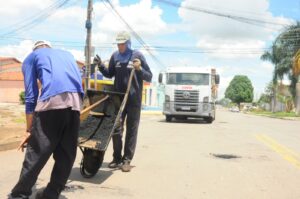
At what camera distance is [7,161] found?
7695mm

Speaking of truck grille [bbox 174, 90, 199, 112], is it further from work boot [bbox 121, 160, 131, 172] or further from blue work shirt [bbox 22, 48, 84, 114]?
blue work shirt [bbox 22, 48, 84, 114]

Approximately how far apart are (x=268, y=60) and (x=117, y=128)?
49.6m

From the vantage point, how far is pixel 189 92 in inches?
871

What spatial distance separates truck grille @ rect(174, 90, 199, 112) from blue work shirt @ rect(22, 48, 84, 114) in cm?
1767

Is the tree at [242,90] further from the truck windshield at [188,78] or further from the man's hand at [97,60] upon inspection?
the man's hand at [97,60]

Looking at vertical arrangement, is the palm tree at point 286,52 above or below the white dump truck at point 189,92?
above

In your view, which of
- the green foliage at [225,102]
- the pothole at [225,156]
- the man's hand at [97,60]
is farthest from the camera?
the green foliage at [225,102]

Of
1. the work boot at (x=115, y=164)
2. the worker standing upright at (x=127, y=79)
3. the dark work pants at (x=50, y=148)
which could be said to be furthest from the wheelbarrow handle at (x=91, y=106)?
the work boot at (x=115, y=164)

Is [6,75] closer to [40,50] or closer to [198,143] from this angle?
[198,143]

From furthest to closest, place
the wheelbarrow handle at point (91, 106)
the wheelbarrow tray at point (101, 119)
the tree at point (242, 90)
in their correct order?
the tree at point (242, 90) < the wheelbarrow tray at point (101, 119) < the wheelbarrow handle at point (91, 106)

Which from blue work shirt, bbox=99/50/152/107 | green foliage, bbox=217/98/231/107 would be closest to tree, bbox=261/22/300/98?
blue work shirt, bbox=99/50/152/107

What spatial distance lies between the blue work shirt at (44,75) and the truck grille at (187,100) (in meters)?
17.7

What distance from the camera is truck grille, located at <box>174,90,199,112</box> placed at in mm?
22125

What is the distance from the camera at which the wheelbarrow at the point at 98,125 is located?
20.4 ft
